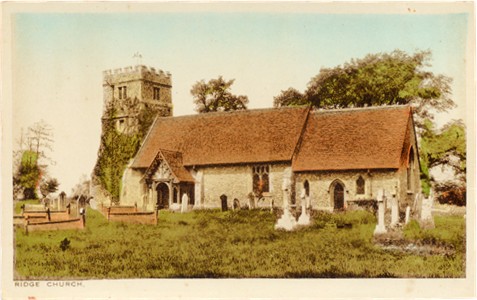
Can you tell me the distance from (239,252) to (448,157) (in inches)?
105

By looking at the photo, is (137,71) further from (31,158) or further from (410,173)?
(410,173)

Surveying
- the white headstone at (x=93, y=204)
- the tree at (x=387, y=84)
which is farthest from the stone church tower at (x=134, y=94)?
the tree at (x=387, y=84)

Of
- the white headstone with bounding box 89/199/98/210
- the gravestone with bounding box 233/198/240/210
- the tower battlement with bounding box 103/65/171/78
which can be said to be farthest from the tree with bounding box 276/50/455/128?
the white headstone with bounding box 89/199/98/210

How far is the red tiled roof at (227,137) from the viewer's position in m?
8.70

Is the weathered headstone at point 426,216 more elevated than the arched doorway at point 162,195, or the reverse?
the arched doorway at point 162,195

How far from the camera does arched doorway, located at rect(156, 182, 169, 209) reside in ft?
28.7

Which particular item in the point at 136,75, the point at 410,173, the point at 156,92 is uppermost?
the point at 136,75

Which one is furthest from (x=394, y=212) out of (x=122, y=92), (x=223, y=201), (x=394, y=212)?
(x=122, y=92)

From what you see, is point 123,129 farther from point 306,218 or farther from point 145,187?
point 306,218

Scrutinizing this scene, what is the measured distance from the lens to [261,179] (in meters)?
8.70

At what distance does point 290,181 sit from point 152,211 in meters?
1.70

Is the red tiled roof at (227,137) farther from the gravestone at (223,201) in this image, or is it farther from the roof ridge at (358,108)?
the gravestone at (223,201)

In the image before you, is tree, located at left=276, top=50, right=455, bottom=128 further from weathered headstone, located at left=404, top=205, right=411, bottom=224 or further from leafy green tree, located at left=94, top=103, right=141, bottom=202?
leafy green tree, located at left=94, top=103, right=141, bottom=202

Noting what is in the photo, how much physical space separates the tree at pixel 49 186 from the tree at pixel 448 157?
14.2 ft
